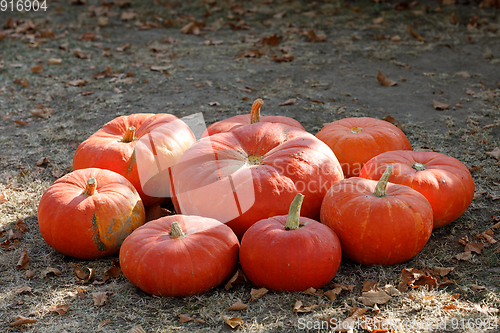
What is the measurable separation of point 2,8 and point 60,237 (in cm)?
917

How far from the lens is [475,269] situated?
10.6 ft

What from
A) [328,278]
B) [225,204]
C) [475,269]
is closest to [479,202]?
[475,269]

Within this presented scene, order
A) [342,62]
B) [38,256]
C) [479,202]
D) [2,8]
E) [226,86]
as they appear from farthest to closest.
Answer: [2,8] → [342,62] → [226,86] → [479,202] → [38,256]

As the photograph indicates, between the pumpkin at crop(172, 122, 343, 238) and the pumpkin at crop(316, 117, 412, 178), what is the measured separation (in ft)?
1.52

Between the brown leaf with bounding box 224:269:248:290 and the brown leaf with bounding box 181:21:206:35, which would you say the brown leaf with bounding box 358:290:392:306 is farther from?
the brown leaf with bounding box 181:21:206:35

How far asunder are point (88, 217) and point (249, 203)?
1.22 metres

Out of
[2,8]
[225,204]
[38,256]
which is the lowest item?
[38,256]

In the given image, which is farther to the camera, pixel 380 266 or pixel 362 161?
pixel 362 161

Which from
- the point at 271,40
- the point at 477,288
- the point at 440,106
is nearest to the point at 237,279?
the point at 477,288

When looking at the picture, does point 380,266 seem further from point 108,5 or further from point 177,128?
point 108,5

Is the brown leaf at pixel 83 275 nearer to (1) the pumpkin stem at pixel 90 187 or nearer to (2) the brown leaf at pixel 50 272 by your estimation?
(2) the brown leaf at pixel 50 272

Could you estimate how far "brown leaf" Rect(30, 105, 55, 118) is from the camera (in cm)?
631

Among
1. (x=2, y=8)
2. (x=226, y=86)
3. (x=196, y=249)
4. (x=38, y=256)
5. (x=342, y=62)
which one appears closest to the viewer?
(x=196, y=249)

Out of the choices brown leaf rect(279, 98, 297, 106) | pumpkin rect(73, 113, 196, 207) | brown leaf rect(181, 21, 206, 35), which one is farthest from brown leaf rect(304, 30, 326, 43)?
pumpkin rect(73, 113, 196, 207)
